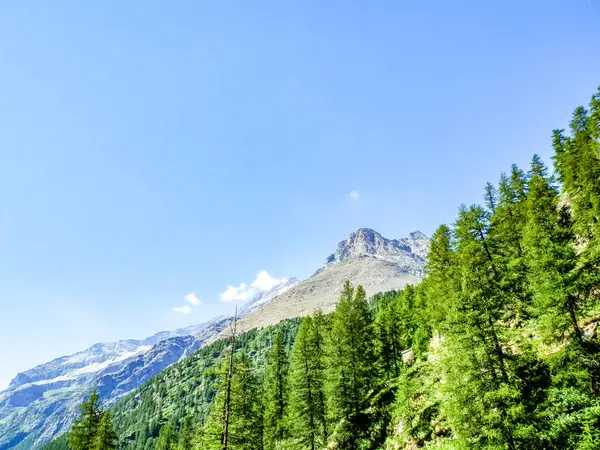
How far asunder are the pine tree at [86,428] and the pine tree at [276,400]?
2006 cm

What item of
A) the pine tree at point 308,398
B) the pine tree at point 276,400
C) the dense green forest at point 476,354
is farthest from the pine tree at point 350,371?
the pine tree at point 276,400

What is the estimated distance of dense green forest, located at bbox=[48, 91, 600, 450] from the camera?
19531 mm

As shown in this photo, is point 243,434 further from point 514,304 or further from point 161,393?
point 161,393

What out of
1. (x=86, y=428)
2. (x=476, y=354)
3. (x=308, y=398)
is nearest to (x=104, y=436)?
(x=86, y=428)

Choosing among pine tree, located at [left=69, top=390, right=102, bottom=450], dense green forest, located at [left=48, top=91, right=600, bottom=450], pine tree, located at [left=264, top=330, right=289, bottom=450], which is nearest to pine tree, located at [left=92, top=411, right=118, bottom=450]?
pine tree, located at [left=69, top=390, right=102, bottom=450]

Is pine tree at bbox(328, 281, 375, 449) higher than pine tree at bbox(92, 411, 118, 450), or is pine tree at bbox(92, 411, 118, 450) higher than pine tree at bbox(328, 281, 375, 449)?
pine tree at bbox(328, 281, 375, 449)

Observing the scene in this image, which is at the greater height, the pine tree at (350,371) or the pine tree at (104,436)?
the pine tree at (350,371)

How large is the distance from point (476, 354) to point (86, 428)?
126 feet

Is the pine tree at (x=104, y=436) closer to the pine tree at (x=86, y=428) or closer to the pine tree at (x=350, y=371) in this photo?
the pine tree at (x=86, y=428)

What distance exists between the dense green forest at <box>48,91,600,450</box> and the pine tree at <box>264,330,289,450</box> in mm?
177

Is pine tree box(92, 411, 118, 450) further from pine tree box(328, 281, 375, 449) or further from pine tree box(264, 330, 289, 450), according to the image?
pine tree box(328, 281, 375, 449)

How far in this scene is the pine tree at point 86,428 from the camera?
35.9 metres

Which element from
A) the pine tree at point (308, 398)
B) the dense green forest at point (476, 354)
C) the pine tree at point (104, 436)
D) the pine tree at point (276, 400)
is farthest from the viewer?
the pine tree at point (276, 400)

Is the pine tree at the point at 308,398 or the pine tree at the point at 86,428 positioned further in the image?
the pine tree at the point at 308,398
